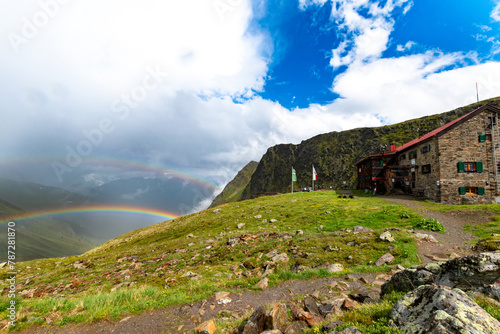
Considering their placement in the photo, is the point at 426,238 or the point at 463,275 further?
the point at 426,238

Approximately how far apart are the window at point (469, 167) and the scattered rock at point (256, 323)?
1972 inches

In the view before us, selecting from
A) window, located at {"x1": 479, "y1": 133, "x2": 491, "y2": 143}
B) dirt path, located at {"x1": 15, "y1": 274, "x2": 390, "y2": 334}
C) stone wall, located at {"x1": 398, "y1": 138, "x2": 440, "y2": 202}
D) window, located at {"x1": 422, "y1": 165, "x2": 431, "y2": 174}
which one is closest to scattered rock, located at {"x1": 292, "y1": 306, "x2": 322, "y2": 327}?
dirt path, located at {"x1": 15, "y1": 274, "x2": 390, "y2": 334}

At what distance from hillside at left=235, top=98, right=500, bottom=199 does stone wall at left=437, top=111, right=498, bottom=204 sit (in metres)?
69.6

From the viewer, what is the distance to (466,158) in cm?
3875

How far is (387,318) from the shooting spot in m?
4.89

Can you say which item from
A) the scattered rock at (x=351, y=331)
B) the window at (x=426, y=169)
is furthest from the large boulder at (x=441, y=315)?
the window at (x=426, y=169)

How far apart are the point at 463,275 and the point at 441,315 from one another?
3.50 metres

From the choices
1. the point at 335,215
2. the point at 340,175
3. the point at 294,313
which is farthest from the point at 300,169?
the point at 294,313

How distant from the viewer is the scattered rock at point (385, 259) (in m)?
A: 12.3

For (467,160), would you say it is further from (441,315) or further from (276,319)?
(276,319)

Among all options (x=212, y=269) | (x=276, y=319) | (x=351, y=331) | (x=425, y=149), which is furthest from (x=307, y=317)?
(x=425, y=149)

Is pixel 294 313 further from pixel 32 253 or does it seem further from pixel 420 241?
pixel 32 253

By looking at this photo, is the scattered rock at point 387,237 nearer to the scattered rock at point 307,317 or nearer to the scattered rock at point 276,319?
the scattered rock at point 307,317

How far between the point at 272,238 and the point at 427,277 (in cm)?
1397
